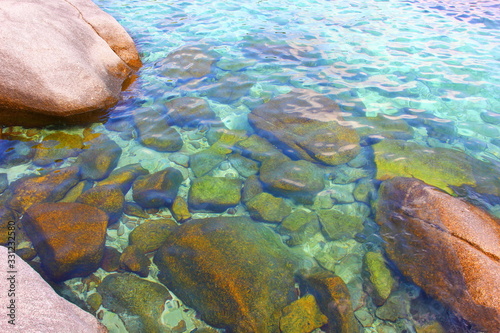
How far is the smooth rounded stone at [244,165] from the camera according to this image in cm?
455

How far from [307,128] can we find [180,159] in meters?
2.17

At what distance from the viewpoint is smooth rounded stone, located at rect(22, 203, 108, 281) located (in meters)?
3.19

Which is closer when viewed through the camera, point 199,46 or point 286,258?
point 286,258

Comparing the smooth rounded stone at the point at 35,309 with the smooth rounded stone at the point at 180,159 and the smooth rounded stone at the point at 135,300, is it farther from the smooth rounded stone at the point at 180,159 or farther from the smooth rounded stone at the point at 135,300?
the smooth rounded stone at the point at 180,159

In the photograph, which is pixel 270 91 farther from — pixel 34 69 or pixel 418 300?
pixel 418 300

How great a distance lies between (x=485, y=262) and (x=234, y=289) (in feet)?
8.00

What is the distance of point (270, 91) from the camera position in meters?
6.40

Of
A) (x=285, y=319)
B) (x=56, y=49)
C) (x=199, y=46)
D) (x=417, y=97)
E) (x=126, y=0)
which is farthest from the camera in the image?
(x=126, y=0)

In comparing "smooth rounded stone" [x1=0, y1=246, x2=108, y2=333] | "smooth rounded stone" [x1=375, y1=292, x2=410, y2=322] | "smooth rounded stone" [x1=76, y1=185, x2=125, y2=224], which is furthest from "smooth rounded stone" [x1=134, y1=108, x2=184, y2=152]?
"smooth rounded stone" [x1=375, y1=292, x2=410, y2=322]

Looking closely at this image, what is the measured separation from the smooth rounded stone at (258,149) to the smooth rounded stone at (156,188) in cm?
116

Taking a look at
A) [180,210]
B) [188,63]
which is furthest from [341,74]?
[180,210]

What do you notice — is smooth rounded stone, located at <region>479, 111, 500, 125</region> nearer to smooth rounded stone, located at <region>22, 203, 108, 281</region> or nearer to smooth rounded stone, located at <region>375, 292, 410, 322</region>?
smooth rounded stone, located at <region>375, 292, 410, 322</region>

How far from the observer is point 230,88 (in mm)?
6480

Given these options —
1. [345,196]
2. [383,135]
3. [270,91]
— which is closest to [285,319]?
[345,196]
